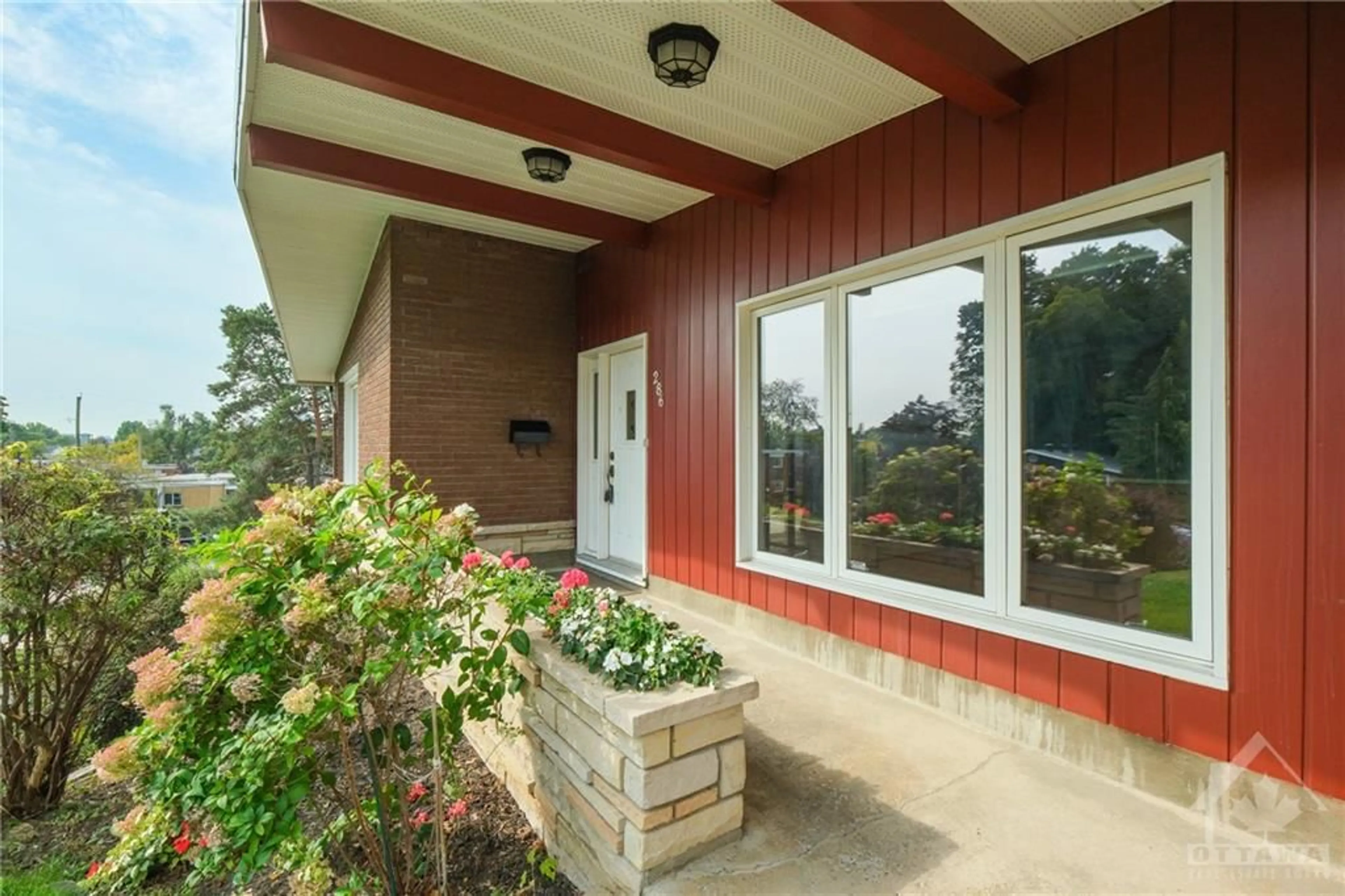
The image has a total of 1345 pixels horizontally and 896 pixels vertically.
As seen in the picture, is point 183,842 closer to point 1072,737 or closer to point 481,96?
point 481,96

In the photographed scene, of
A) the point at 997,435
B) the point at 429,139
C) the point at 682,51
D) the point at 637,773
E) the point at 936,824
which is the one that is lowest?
the point at 936,824

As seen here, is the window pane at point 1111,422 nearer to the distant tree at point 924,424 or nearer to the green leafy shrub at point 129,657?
the distant tree at point 924,424

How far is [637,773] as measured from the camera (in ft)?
4.93

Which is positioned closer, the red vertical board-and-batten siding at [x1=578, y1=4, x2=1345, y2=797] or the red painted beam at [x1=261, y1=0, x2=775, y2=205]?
the red vertical board-and-batten siding at [x1=578, y1=4, x2=1345, y2=797]

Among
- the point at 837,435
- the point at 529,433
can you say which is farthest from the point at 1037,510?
the point at 529,433

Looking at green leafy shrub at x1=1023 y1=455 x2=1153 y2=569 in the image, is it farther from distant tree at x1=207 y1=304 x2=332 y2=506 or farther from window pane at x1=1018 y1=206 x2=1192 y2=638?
distant tree at x1=207 y1=304 x2=332 y2=506

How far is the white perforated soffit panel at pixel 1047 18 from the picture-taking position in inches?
80.9

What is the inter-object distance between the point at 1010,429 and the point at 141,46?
4.80 meters

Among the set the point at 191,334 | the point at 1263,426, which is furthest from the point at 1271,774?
the point at 191,334

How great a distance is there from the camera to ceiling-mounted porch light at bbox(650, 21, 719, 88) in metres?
2.25

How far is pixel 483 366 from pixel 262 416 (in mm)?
23011

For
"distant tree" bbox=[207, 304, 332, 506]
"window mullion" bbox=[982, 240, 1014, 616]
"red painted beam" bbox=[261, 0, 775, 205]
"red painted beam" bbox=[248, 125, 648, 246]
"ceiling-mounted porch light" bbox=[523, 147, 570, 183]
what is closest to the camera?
"red painted beam" bbox=[261, 0, 775, 205]

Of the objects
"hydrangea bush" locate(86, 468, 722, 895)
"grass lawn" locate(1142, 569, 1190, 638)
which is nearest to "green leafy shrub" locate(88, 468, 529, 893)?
"hydrangea bush" locate(86, 468, 722, 895)

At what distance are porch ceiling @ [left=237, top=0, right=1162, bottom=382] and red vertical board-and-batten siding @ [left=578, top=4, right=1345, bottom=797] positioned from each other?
0.25m
